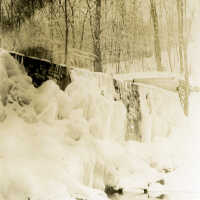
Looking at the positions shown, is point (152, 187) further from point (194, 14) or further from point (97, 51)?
point (194, 14)

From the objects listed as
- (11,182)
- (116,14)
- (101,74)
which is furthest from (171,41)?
(11,182)

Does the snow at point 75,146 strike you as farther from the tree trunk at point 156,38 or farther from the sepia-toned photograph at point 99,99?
the tree trunk at point 156,38

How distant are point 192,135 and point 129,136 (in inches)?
26.4

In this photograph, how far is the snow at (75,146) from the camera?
223cm

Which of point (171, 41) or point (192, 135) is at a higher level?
point (171, 41)

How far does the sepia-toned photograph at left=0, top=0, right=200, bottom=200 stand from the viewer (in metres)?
2.37

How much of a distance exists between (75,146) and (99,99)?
0.57m

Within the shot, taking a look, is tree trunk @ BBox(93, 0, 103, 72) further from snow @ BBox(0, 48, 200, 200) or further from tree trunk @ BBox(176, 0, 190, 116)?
tree trunk @ BBox(176, 0, 190, 116)

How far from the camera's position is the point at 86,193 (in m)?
2.35

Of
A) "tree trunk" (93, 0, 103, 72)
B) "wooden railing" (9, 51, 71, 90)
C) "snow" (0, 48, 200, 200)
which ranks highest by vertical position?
"tree trunk" (93, 0, 103, 72)

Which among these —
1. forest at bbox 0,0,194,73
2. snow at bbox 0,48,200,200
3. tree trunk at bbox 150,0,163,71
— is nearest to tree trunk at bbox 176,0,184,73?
forest at bbox 0,0,194,73

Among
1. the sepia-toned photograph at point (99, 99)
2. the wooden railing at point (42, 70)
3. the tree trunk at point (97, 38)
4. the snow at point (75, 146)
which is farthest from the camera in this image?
the tree trunk at point (97, 38)

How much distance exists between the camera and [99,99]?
3.04 meters

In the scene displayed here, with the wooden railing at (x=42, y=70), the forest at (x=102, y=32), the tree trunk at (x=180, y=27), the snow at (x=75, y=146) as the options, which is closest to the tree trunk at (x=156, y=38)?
the forest at (x=102, y=32)
